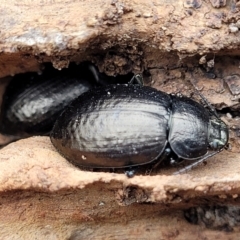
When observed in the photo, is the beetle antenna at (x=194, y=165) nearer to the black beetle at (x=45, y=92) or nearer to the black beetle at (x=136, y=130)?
the black beetle at (x=136, y=130)

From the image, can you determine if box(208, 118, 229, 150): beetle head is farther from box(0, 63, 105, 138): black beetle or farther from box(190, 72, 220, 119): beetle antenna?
box(0, 63, 105, 138): black beetle

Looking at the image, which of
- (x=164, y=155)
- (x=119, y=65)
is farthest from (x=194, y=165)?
(x=119, y=65)

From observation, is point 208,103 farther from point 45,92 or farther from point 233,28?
point 45,92

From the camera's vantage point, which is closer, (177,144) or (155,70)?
(177,144)

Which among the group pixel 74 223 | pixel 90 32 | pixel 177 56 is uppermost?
pixel 90 32

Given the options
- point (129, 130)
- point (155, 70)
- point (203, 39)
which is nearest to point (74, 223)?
point (129, 130)

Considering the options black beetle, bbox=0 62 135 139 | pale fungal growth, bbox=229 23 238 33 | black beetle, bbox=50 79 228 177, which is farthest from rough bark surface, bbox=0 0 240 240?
black beetle, bbox=0 62 135 139

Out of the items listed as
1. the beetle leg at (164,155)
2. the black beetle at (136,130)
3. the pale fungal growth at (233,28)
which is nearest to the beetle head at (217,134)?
the black beetle at (136,130)

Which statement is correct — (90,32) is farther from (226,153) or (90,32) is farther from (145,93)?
(226,153)
